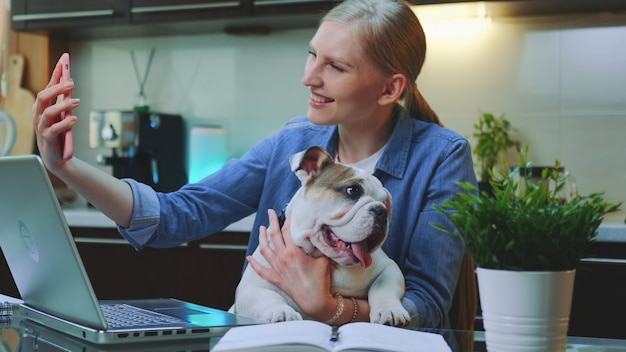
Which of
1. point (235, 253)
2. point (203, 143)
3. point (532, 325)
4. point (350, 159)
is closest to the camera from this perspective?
point (532, 325)

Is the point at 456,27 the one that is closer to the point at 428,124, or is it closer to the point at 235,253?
the point at 235,253

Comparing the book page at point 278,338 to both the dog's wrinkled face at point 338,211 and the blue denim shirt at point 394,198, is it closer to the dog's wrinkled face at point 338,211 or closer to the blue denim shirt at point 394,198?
the dog's wrinkled face at point 338,211

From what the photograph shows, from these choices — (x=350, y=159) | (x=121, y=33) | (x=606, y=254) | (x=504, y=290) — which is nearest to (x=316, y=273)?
(x=350, y=159)

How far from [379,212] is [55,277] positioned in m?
0.53

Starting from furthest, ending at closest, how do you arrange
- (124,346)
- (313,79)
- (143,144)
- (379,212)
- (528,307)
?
(143,144) < (313,79) < (379,212) < (124,346) < (528,307)

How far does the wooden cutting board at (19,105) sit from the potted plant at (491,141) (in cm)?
191

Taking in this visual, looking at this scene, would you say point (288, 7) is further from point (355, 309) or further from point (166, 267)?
point (355, 309)

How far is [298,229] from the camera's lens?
1.54 meters

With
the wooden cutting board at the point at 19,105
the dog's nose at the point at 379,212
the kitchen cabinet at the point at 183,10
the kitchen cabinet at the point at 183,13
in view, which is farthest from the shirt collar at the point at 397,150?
the wooden cutting board at the point at 19,105

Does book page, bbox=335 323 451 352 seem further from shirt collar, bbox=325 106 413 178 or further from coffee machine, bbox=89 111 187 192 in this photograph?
coffee machine, bbox=89 111 187 192

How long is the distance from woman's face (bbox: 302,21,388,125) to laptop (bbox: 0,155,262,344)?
45cm

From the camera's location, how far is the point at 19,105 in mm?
3820

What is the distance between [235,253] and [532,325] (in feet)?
6.95

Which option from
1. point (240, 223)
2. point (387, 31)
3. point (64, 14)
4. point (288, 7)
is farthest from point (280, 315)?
point (64, 14)
